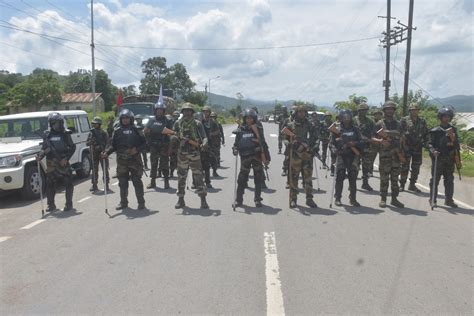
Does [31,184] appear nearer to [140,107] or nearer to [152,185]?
[152,185]

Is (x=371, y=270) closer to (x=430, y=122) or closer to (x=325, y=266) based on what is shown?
(x=325, y=266)

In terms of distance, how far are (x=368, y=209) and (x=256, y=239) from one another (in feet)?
9.87

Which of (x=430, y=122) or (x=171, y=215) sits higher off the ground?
(x=430, y=122)

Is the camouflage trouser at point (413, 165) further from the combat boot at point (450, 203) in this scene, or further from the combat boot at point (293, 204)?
the combat boot at point (293, 204)

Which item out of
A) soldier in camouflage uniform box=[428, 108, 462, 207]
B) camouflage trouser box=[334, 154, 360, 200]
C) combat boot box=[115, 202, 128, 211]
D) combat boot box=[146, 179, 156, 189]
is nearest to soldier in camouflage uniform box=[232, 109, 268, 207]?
camouflage trouser box=[334, 154, 360, 200]

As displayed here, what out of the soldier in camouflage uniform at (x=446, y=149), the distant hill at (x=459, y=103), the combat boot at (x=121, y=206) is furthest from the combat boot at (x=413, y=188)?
the distant hill at (x=459, y=103)

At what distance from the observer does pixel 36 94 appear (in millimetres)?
63094

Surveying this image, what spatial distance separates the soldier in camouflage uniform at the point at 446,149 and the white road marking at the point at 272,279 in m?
4.21

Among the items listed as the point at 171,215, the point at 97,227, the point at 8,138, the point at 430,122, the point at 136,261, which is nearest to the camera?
the point at 136,261

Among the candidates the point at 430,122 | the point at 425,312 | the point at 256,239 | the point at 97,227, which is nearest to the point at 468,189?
the point at 256,239

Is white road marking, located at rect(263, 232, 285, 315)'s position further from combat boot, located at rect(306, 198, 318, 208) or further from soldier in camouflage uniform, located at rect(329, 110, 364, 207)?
soldier in camouflage uniform, located at rect(329, 110, 364, 207)

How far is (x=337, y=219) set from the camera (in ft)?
24.7

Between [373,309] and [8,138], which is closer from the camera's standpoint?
[373,309]

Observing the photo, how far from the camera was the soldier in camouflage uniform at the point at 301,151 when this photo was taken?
28.2ft
